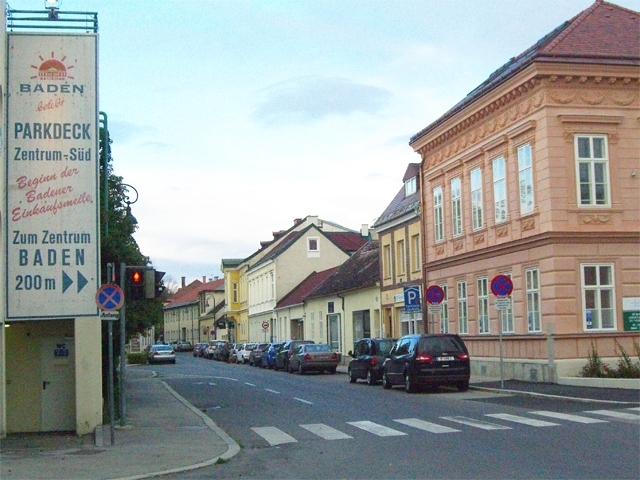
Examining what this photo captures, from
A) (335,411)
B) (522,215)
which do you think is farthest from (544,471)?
(522,215)

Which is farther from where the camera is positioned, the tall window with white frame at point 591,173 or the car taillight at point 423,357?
the tall window with white frame at point 591,173

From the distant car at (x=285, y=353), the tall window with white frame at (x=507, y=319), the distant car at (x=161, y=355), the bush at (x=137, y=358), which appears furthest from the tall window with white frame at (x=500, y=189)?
the bush at (x=137, y=358)

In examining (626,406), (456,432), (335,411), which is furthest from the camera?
(335,411)

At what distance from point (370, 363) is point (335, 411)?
10285 millimetres

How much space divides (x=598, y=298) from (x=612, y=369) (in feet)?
7.04

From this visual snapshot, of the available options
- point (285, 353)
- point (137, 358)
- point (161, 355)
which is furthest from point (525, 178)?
point (137, 358)

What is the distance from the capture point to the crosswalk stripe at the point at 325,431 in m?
15.5

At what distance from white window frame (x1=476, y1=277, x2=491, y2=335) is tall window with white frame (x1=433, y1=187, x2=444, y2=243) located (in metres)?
4.28

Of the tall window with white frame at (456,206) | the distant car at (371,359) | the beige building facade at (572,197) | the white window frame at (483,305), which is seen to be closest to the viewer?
the beige building facade at (572,197)

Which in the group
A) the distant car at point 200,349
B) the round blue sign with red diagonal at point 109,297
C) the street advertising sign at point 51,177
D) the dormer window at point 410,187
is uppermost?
the dormer window at point 410,187

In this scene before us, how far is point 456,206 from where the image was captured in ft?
112

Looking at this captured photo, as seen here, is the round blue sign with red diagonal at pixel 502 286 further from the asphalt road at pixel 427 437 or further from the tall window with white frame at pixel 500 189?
the tall window with white frame at pixel 500 189

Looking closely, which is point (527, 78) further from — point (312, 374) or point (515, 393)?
point (312, 374)

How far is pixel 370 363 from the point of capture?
3078 cm
